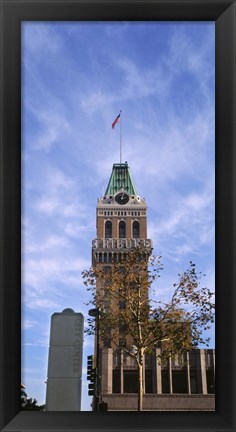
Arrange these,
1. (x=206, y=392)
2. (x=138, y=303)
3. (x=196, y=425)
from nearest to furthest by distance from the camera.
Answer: (x=196, y=425) → (x=138, y=303) → (x=206, y=392)

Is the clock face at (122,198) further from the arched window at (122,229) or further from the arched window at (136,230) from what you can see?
the arched window at (136,230)

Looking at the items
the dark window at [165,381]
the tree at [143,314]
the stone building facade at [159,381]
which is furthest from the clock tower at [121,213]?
the tree at [143,314]

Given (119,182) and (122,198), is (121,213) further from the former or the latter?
(119,182)

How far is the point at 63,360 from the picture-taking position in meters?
8.73

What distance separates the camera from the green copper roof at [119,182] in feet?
237

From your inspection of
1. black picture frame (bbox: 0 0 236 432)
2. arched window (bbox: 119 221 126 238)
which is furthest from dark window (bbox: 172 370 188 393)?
black picture frame (bbox: 0 0 236 432)

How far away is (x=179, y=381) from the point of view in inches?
1815
